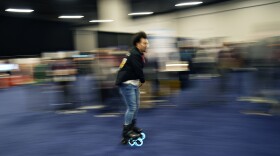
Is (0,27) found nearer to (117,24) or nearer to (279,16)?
(117,24)

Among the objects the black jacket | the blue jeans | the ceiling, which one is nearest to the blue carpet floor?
the blue jeans

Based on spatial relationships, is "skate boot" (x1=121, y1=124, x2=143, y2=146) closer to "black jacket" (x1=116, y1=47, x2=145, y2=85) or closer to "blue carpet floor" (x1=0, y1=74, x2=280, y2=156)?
"blue carpet floor" (x1=0, y1=74, x2=280, y2=156)

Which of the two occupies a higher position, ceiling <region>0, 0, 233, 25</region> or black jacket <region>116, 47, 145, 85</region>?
ceiling <region>0, 0, 233, 25</region>

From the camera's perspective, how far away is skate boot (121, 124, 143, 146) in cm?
393

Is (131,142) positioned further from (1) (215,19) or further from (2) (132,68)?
(1) (215,19)

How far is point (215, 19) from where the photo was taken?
15.9 m

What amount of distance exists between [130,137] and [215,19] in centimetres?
1347

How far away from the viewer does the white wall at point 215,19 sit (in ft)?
40.9

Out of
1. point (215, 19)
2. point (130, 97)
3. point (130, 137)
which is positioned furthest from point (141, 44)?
point (215, 19)

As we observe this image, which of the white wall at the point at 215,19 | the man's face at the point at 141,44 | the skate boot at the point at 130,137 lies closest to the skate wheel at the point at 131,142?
the skate boot at the point at 130,137

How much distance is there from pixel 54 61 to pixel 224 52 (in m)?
5.29

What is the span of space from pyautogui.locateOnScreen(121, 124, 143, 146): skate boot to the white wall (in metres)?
6.97

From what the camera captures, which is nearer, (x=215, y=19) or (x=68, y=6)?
(x=68, y=6)

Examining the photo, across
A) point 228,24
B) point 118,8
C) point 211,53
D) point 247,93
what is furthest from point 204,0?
point 247,93
